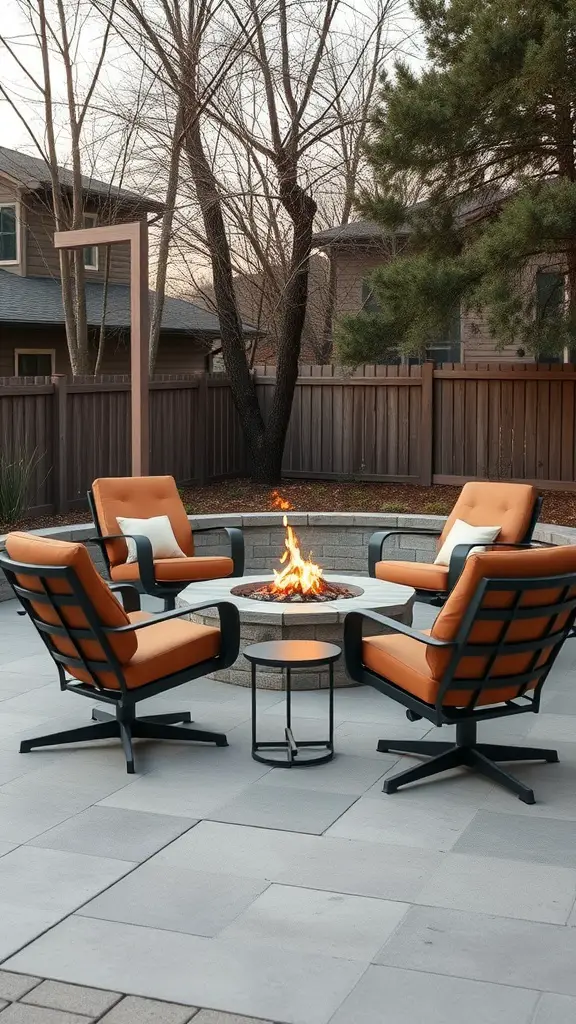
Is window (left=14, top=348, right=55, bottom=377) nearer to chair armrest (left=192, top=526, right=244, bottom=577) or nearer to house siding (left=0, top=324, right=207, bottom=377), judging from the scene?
house siding (left=0, top=324, right=207, bottom=377)

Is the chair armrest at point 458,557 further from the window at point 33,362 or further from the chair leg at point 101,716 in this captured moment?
the window at point 33,362

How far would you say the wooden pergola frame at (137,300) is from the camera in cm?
913

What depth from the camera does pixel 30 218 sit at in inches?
793

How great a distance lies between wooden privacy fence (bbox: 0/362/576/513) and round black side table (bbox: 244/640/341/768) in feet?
21.1

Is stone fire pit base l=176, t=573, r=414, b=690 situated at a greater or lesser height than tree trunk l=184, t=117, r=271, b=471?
lesser

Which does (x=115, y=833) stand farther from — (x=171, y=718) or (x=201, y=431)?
(x=201, y=431)

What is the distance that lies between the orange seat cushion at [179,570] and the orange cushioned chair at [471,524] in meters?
1.06

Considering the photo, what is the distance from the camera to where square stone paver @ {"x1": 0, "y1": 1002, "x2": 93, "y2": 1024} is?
2811 millimetres

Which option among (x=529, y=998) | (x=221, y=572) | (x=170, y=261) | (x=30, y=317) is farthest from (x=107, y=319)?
(x=529, y=998)

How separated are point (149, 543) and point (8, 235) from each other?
48.3ft

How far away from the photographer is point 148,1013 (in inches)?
112

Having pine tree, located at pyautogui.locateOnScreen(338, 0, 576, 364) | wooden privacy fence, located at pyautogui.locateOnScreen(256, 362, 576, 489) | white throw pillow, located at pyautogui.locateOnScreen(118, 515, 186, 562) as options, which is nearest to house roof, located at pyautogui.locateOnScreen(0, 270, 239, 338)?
wooden privacy fence, located at pyautogui.locateOnScreen(256, 362, 576, 489)

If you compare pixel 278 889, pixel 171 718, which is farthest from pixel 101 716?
pixel 278 889

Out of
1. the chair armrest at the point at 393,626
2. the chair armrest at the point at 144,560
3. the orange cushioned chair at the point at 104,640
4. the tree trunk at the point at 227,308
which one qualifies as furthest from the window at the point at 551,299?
the orange cushioned chair at the point at 104,640
